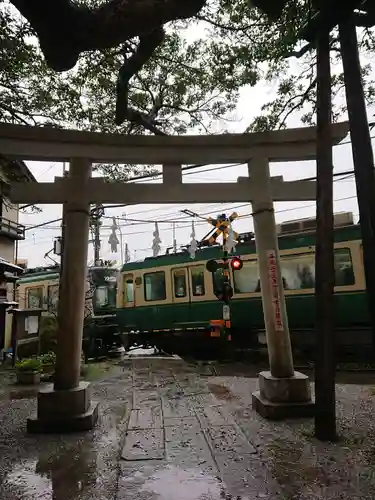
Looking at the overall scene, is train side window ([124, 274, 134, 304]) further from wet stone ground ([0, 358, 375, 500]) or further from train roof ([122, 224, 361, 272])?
wet stone ground ([0, 358, 375, 500])

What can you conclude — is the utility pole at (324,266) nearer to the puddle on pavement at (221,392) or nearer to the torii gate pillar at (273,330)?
the torii gate pillar at (273,330)

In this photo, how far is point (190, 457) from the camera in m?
3.99

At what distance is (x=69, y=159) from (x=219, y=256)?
7.30 metres

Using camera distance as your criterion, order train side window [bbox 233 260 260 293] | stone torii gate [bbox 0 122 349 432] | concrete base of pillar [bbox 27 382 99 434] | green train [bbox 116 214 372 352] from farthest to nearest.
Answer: train side window [bbox 233 260 260 293]
green train [bbox 116 214 372 352]
stone torii gate [bbox 0 122 349 432]
concrete base of pillar [bbox 27 382 99 434]

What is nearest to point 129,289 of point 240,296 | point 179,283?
point 179,283

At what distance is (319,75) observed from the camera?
474 cm

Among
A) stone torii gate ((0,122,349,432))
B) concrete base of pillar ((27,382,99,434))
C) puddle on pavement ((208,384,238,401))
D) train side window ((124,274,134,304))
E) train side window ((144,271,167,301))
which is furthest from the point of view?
train side window ((124,274,134,304))

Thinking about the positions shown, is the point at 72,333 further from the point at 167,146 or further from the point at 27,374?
the point at 27,374

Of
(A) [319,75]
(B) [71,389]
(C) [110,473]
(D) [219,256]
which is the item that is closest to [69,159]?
(B) [71,389]

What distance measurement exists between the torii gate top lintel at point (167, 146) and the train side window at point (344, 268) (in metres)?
4.89

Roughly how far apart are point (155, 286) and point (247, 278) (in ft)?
11.9

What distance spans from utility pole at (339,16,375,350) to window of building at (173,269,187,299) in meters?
9.04

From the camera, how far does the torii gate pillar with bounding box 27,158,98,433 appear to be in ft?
16.2

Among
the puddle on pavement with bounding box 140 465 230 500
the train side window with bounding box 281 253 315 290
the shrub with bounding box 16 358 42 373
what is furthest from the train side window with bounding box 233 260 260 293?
the puddle on pavement with bounding box 140 465 230 500
